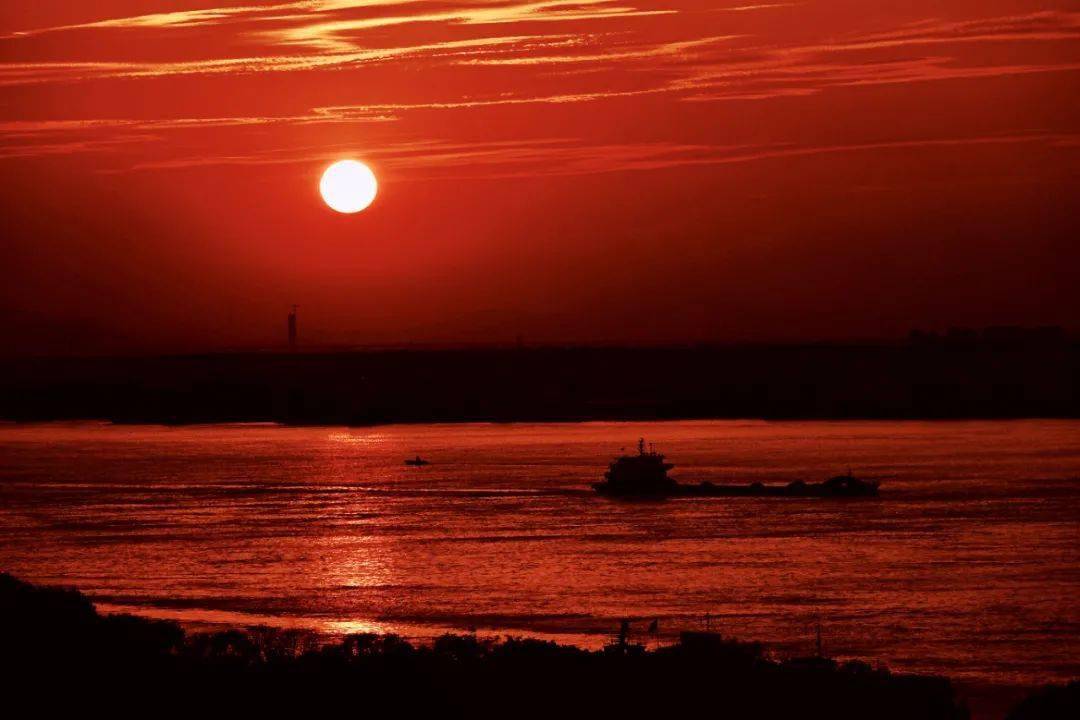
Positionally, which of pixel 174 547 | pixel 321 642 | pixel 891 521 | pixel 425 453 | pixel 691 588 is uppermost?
pixel 425 453

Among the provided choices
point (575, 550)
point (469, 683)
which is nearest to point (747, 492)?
point (575, 550)

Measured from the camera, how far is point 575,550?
3816 cm

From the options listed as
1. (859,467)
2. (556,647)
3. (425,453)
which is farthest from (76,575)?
(425,453)

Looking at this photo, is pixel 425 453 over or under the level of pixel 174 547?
over

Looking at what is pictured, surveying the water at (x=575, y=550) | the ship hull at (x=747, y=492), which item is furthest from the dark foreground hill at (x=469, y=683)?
the ship hull at (x=747, y=492)

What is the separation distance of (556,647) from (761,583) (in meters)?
12.1

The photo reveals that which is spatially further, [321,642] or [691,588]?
[691,588]

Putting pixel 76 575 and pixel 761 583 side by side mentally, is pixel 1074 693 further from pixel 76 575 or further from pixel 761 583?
pixel 76 575

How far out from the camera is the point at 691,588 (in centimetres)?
3125

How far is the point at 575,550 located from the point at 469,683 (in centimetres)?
2002

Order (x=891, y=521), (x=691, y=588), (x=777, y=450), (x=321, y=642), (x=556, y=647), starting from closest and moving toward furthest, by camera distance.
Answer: (x=556, y=647), (x=321, y=642), (x=691, y=588), (x=891, y=521), (x=777, y=450)

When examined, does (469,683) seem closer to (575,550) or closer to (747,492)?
(575,550)

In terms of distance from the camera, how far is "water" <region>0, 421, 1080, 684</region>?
27031 millimetres

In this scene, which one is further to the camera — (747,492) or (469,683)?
(747,492)
